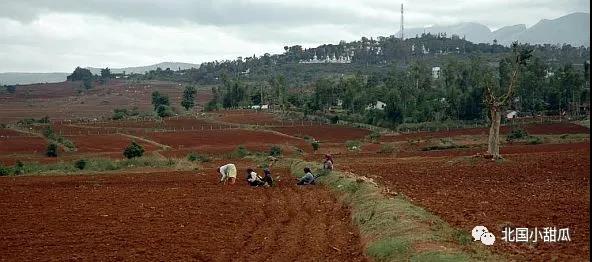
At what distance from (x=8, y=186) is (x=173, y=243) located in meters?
16.4

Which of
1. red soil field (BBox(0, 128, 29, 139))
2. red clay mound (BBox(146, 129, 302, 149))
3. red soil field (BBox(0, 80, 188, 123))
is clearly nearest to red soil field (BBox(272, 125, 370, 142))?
red clay mound (BBox(146, 129, 302, 149))

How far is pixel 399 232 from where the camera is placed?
13.4 m

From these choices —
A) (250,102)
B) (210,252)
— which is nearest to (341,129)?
(250,102)

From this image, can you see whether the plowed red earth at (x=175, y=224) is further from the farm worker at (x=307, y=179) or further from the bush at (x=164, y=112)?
the bush at (x=164, y=112)

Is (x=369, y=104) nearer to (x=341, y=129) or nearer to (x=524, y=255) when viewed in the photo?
(x=341, y=129)

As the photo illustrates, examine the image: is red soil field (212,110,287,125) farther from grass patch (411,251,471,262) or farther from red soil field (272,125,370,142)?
grass patch (411,251,471,262)

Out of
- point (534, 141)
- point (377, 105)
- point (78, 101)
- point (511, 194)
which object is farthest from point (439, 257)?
point (78, 101)

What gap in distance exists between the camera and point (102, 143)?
221ft

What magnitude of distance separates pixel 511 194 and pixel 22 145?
57545 millimetres

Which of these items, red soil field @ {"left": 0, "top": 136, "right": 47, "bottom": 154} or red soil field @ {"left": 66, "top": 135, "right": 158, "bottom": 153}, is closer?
red soil field @ {"left": 0, "top": 136, "right": 47, "bottom": 154}

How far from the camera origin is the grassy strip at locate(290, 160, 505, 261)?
11.2 meters

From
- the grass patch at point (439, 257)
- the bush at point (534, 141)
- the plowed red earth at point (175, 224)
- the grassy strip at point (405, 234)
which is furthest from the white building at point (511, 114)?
the grass patch at point (439, 257)

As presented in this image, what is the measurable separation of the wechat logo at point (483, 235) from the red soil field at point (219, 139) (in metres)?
47.6

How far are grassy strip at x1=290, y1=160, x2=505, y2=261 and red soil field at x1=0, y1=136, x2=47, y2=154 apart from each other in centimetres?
4965
